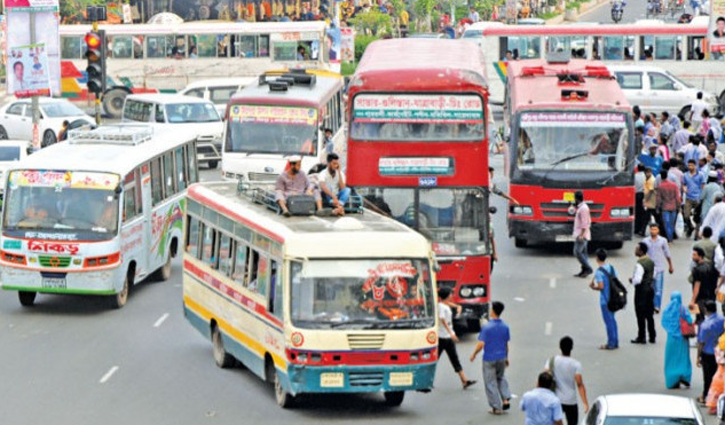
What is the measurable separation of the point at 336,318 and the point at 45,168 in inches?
360

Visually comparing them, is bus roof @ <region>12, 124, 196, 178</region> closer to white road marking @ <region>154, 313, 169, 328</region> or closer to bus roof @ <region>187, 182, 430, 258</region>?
white road marking @ <region>154, 313, 169, 328</region>

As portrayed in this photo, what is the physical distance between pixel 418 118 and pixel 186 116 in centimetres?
2166

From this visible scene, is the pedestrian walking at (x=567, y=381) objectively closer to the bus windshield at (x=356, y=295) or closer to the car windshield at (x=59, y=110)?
the bus windshield at (x=356, y=295)

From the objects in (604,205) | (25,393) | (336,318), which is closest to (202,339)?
(25,393)

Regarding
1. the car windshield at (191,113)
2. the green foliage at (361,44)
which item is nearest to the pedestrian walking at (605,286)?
the car windshield at (191,113)

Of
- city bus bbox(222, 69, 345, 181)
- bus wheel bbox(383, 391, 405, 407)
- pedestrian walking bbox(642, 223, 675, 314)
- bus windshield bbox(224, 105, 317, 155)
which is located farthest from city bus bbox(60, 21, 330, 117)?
bus wheel bbox(383, 391, 405, 407)

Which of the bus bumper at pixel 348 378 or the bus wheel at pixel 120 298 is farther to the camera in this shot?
the bus wheel at pixel 120 298

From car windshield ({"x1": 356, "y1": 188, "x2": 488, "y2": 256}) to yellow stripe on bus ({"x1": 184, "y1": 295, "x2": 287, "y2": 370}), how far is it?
9.16ft

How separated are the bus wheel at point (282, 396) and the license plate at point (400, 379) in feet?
4.63

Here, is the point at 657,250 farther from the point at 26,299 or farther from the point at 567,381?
the point at 26,299

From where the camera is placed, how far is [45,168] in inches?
1085

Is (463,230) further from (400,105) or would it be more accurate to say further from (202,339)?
(202,339)

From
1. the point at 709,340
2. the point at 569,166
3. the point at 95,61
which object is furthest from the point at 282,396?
the point at 95,61

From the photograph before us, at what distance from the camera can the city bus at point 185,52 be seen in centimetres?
6025
